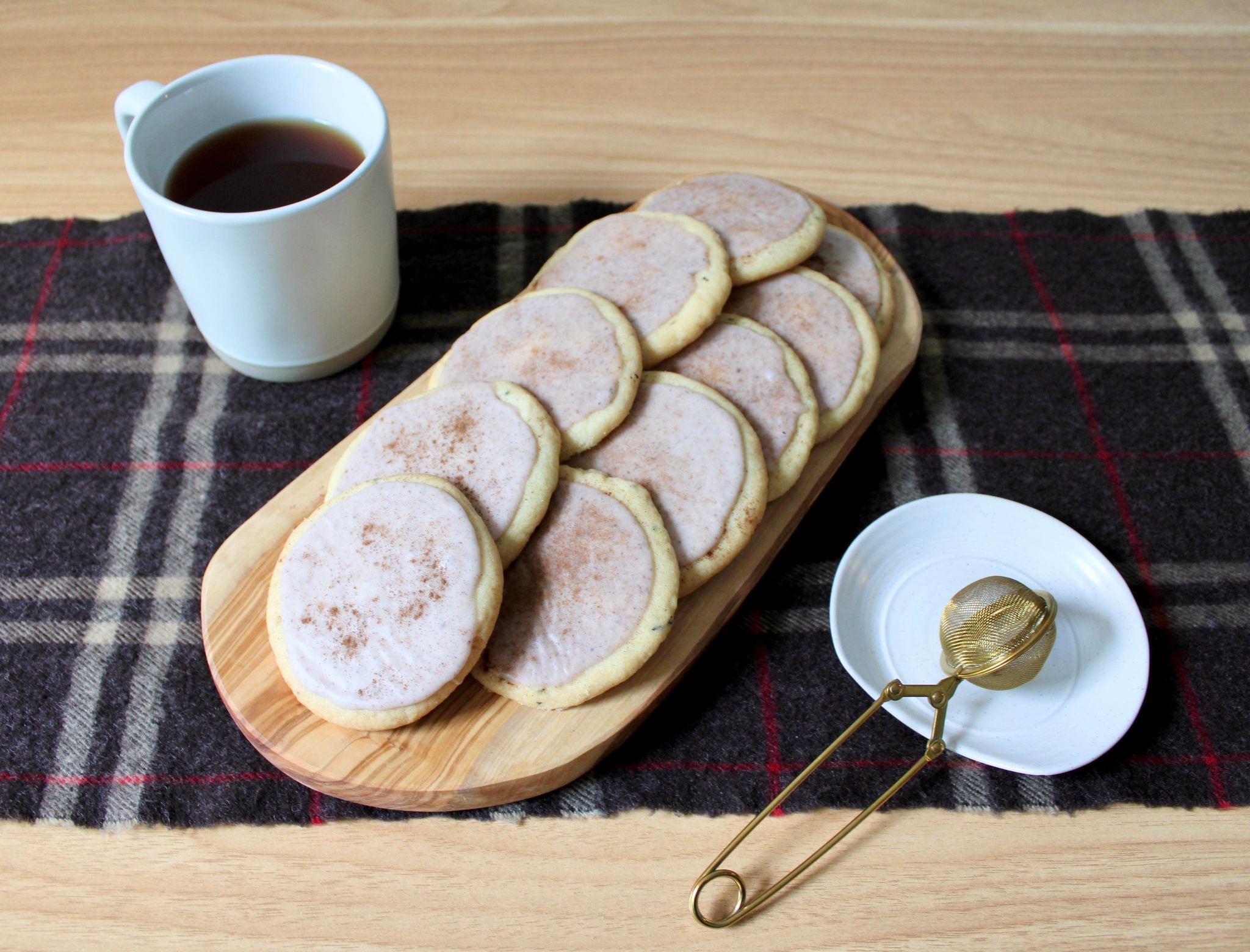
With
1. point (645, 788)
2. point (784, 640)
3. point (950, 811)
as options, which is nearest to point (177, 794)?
point (645, 788)

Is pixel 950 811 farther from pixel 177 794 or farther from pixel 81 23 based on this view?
pixel 81 23

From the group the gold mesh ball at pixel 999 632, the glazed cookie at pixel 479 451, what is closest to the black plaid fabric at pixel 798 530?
the gold mesh ball at pixel 999 632

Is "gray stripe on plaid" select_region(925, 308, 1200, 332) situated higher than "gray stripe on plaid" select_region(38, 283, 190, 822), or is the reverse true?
"gray stripe on plaid" select_region(925, 308, 1200, 332)

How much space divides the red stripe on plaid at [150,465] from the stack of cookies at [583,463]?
20 centimetres

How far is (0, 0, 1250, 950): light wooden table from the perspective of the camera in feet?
3.43

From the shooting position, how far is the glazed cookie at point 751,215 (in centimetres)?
131

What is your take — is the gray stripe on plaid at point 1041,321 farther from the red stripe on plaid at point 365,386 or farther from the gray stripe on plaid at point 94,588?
the gray stripe on plaid at point 94,588

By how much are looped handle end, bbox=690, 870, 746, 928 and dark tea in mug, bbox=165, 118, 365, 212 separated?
0.90m

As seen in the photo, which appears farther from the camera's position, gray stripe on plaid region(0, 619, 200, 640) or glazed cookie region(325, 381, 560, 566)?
gray stripe on plaid region(0, 619, 200, 640)

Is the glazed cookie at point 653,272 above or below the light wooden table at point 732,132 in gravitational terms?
above

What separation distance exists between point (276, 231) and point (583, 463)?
1.41ft

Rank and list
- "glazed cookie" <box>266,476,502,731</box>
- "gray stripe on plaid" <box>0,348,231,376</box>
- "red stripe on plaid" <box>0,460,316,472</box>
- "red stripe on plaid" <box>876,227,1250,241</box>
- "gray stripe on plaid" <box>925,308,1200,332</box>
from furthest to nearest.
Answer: "red stripe on plaid" <box>876,227,1250,241</box> → "gray stripe on plaid" <box>925,308,1200,332</box> → "gray stripe on plaid" <box>0,348,231,376</box> → "red stripe on plaid" <box>0,460,316,472</box> → "glazed cookie" <box>266,476,502,731</box>

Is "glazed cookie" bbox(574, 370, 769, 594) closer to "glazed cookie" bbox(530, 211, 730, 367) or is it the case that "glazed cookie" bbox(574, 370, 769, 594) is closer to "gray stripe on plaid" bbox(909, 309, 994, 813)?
"glazed cookie" bbox(530, 211, 730, 367)

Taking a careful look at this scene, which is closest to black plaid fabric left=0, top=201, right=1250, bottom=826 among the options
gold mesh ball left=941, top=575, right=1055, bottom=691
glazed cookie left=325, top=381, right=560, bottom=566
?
gold mesh ball left=941, top=575, right=1055, bottom=691
